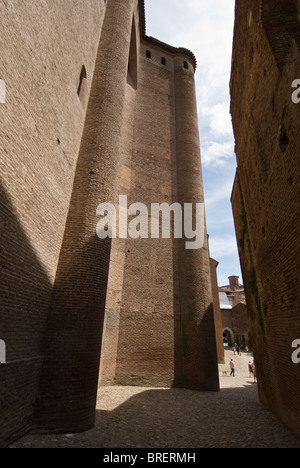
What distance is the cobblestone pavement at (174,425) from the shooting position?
486 centimetres

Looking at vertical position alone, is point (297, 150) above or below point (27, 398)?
above

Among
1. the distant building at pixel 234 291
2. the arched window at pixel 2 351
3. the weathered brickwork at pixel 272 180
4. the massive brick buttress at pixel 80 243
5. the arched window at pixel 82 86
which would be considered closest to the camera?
the arched window at pixel 2 351

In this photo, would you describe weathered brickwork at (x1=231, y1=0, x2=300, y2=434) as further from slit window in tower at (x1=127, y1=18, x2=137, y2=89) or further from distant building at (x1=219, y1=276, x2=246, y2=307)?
distant building at (x1=219, y1=276, x2=246, y2=307)

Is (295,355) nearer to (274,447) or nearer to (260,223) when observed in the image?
(274,447)

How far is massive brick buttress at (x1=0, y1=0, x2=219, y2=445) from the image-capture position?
485 cm

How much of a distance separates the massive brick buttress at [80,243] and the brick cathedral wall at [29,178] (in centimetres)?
3

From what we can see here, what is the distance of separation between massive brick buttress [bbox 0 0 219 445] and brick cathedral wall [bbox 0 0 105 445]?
0.03 m

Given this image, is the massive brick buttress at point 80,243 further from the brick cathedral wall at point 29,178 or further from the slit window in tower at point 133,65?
the slit window in tower at point 133,65

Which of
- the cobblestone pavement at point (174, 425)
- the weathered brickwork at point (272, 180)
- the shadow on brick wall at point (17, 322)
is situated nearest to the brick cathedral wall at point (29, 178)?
the shadow on brick wall at point (17, 322)

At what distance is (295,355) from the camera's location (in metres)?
5.48

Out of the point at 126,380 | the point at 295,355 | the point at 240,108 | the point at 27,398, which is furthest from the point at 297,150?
the point at 126,380

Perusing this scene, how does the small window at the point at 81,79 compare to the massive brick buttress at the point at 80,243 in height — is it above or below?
above
